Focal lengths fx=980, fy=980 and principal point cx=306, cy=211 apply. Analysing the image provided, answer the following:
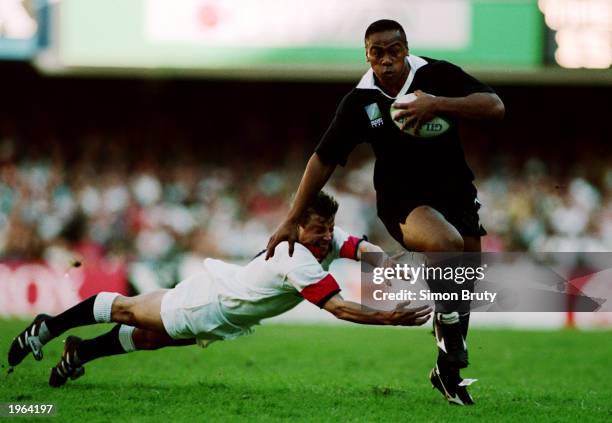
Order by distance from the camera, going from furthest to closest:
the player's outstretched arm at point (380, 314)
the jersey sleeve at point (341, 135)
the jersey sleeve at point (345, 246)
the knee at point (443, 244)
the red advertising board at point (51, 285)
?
the red advertising board at point (51, 285)
the jersey sleeve at point (345, 246)
the jersey sleeve at point (341, 135)
the knee at point (443, 244)
the player's outstretched arm at point (380, 314)

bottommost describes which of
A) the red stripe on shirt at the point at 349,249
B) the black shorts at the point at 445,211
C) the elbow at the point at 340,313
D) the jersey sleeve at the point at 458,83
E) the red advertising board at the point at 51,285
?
the red advertising board at the point at 51,285

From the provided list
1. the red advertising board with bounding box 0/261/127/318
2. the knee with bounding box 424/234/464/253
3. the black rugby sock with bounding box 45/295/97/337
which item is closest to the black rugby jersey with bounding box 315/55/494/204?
the knee with bounding box 424/234/464/253

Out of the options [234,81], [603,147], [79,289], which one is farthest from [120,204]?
[603,147]

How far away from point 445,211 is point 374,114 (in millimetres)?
791

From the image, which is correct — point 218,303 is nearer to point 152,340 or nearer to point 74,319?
point 152,340

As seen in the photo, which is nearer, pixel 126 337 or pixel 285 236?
pixel 285 236

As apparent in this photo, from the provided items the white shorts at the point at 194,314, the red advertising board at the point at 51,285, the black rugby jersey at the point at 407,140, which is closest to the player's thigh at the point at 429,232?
the black rugby jersey at the point at 407,140

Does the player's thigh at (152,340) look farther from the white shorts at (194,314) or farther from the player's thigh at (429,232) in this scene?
the player's thigh at (429,232)

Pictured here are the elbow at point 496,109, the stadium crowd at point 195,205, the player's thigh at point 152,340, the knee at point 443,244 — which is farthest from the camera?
the stadium crowd at point 195,205

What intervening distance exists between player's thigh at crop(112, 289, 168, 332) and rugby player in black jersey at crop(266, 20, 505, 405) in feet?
2.91

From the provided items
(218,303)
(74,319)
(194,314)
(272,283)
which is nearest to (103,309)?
(74,319)

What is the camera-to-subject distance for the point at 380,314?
5363mm

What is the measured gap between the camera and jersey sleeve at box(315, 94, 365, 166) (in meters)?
5.90

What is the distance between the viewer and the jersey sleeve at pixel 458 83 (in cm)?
565
